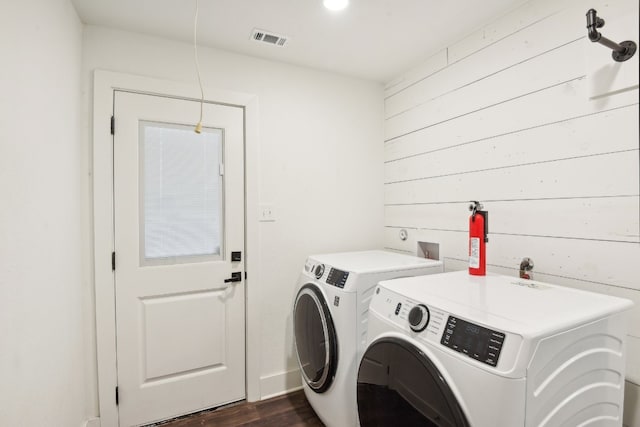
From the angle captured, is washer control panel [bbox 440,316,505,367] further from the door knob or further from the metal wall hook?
the door knob

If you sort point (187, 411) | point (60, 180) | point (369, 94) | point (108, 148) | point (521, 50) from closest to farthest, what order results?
1. point (60, 180)
2. point (521, 50)
3. point (108, 148)
4. point (187, 411)
5. point (369, 94)

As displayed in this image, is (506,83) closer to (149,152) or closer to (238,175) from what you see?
(238,175)

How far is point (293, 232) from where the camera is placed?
7.57ft

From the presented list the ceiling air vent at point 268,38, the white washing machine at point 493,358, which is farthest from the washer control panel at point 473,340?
the ceiling air vent at point 268,38

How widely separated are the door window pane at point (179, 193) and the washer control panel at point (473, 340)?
1530mm

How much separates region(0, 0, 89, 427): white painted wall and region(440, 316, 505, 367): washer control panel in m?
1.35

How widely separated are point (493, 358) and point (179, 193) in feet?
5.93

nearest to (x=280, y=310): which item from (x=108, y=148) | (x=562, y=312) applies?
(x=108, y=148)

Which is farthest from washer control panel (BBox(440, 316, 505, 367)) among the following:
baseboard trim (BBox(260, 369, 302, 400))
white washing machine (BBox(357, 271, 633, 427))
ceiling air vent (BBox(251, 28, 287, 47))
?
ceiling air vent (BBox(251, 28, 287, 47))

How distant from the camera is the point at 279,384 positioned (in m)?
2.26

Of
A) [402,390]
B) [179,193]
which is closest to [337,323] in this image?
[402,390]

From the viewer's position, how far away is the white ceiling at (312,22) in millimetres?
1646

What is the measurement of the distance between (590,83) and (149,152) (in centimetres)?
206

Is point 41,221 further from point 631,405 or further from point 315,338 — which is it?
point 631,405
